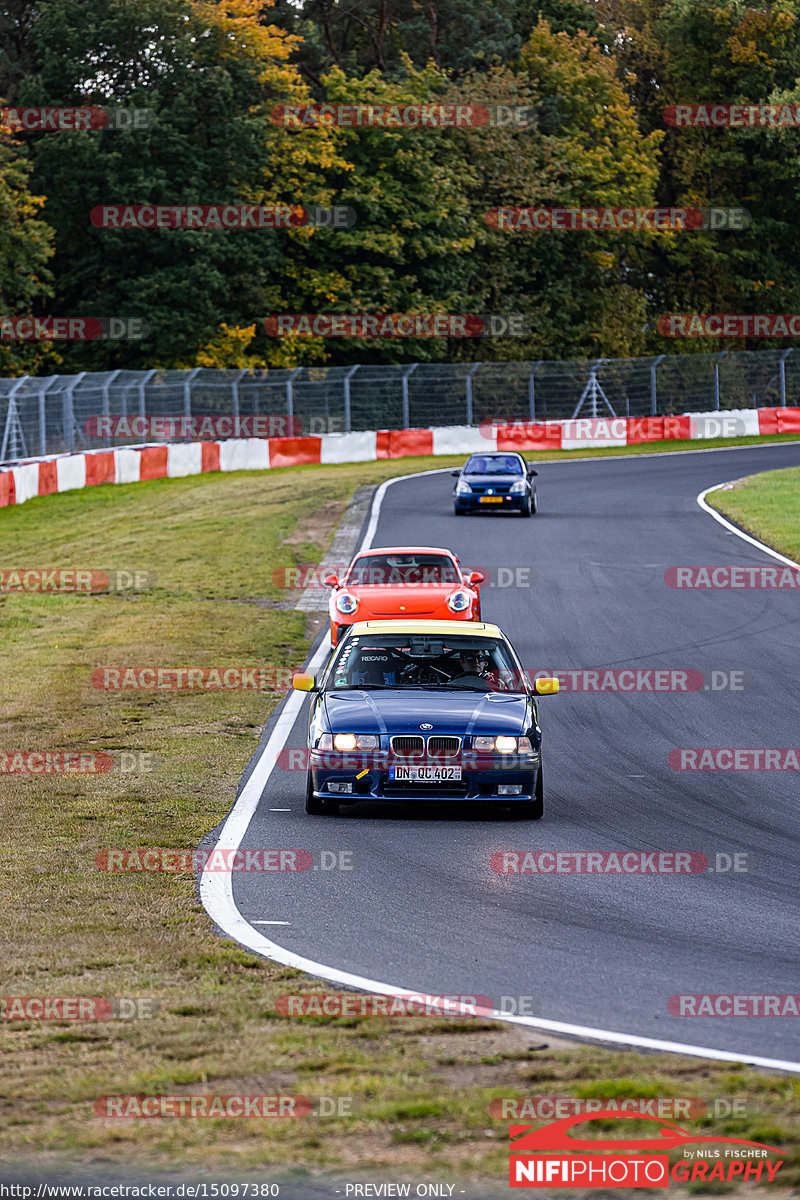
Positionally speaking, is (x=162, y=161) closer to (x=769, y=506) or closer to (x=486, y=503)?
(x=486, y=503)

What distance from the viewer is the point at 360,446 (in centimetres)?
4972

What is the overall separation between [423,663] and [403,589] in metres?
5.63

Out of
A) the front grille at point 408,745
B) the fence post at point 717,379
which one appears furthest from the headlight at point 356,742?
the fence post at point 717,379

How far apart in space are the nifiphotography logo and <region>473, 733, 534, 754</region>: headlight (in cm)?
585

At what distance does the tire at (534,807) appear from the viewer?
11250 mm

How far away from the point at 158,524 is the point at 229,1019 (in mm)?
27713

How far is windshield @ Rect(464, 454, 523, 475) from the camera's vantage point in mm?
34781

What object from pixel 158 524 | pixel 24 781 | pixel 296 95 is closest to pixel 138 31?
pixel 296 95

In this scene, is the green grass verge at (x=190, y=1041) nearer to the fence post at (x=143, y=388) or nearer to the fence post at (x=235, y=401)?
→ the fence post at (x=143, y=388)

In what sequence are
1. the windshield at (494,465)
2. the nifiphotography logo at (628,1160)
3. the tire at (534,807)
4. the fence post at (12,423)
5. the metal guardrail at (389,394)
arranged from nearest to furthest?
the nifiphotography logo at (628,1160) < the tire at (534,807) < the windshield at (494,465) < the fence post at (12,423) < the metal guardrail at (389,394)

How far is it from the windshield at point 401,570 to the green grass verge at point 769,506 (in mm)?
Result: 9957

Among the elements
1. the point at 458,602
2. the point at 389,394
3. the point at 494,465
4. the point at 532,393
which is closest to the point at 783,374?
the point at 532,393

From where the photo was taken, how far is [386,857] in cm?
995
